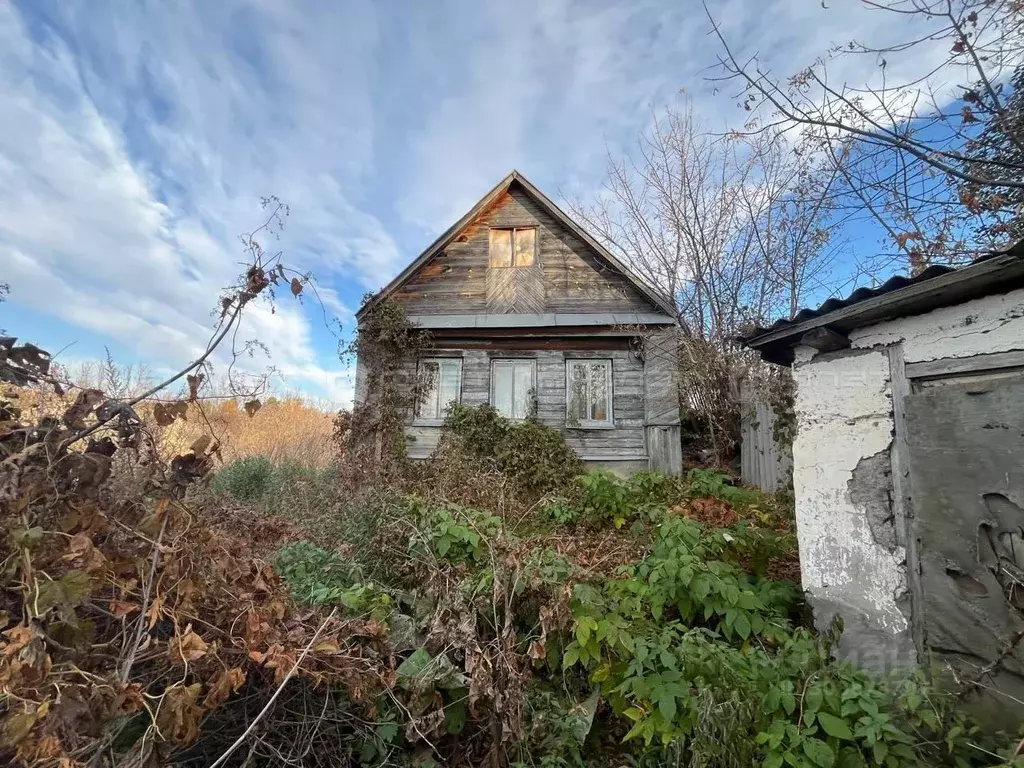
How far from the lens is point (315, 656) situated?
2494 millimetres

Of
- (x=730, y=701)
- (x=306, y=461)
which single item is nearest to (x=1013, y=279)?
(x=730, y=701)

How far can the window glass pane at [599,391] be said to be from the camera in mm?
10828

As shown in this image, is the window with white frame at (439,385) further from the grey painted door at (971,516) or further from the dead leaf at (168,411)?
the grey painted door at (971,516)

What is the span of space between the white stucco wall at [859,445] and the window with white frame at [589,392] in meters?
6.51

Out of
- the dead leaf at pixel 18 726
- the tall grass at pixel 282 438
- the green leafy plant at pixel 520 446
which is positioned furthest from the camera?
the tall grass at pixel 282 438

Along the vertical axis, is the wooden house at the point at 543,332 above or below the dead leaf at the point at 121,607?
above

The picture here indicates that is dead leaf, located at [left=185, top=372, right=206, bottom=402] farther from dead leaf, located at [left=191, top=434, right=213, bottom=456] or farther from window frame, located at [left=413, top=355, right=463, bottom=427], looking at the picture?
window frame, located at [left=413, top=355, right=463, bottom=427]

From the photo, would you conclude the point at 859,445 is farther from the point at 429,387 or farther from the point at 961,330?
the point at 429,387

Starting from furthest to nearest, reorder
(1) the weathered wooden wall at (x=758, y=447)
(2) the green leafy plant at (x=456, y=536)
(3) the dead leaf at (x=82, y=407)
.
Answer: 1. (1) the weathered wooden wall at (x=758, y=447)
2. (2) the green leafy plant at (x=456, y=536)
3. (3) the dead leaf at (x=82, y=407)

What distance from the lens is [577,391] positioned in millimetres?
10938

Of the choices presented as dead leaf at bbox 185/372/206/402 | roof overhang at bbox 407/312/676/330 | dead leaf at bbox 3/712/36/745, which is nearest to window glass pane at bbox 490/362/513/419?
roof overhang at bbox 407/312/676/330

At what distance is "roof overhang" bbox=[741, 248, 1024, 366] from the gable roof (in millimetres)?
6571

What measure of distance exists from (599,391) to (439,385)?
363 cm

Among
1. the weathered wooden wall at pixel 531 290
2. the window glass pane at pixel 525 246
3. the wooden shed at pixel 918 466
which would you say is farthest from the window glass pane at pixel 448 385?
the wooden shed at pixel 918 466
